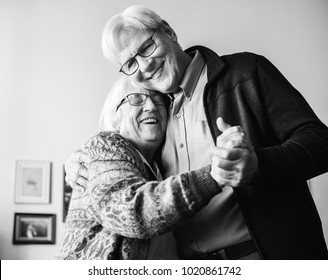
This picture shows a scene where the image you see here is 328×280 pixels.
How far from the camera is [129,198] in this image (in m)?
0.86

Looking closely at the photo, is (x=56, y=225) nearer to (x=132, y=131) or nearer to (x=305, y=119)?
(x=132, y=131)

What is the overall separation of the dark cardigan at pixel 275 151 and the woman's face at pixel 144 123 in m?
0.18

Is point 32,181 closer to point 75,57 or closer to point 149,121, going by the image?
point 75,57

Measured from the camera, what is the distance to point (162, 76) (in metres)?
1.23

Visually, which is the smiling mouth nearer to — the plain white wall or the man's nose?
the man's nose

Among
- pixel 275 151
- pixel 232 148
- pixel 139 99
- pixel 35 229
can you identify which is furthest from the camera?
pixel 35 229

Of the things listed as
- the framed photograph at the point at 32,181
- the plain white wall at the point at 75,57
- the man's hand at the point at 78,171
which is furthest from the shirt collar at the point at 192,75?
the framed photograph at the point at 32,181

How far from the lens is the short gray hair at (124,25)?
48.5 inches

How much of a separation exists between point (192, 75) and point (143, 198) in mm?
526

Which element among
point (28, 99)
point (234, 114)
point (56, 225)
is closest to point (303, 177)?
point (234, 114)

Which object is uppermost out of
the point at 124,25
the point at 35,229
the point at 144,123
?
the point at 124,25

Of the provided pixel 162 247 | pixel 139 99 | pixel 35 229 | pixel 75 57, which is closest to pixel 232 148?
pixel 162 247
